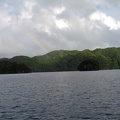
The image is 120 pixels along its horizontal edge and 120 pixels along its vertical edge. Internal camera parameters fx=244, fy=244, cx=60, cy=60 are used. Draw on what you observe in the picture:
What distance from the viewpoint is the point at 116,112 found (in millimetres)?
48656

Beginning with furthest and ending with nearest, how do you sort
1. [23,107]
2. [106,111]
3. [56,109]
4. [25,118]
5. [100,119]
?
[23,107], [56,109], [106,111], [25,118], [100,119]

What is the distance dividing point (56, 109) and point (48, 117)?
24.7 feet

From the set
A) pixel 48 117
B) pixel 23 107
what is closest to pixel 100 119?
pixel 48 117

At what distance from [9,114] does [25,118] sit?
6.05 m

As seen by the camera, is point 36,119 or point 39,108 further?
point 39,108

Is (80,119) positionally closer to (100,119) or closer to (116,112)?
(100,119)

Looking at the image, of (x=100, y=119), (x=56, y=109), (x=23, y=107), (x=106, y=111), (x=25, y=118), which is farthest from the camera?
(x=23, y=107)

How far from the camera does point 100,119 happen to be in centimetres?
4369

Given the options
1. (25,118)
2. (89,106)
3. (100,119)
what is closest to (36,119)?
(25,118)

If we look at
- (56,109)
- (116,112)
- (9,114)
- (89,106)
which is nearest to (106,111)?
(116,112)

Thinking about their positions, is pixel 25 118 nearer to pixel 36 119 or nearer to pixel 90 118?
pixel 36 119

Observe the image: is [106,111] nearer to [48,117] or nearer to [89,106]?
[89,106]

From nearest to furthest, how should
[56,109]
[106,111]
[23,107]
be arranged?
1. [106,111]
2. [56,109]
3. [23,107]

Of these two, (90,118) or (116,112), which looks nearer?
(90,118)
